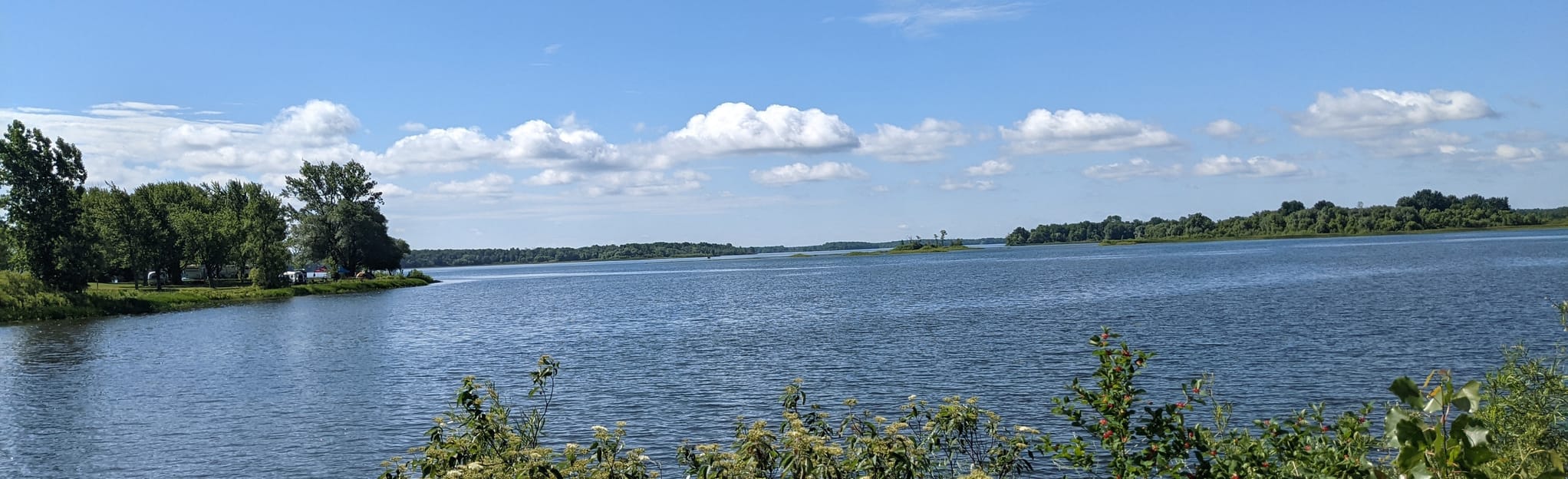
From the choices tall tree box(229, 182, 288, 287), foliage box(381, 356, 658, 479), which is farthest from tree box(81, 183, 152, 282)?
foliage box(381, 356, 658, 479)

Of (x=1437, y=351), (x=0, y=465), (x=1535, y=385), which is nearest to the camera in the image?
(x=1535, y=385)

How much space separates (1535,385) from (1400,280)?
71.8 meters

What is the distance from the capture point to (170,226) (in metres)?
104

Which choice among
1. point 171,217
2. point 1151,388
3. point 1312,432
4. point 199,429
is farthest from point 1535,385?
point 171,217

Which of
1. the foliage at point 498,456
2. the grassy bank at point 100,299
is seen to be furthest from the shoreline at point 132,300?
the foliage at point 498,456

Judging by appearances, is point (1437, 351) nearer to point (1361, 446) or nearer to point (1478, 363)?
point (1478, 363)

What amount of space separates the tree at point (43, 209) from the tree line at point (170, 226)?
65 mm

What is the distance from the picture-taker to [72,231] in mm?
77375

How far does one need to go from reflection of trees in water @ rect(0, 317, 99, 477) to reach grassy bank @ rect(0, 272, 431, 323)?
51.5ft

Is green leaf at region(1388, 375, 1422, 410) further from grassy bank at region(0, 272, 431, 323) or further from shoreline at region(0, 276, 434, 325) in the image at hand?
grassy bank at region(0, 272, 431, 323)

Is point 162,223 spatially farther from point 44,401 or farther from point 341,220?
point 44,401

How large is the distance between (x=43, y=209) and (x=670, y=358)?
6480cm

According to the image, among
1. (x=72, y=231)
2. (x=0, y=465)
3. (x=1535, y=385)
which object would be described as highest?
(x=72, y=231)

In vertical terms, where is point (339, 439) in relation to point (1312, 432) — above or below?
below
